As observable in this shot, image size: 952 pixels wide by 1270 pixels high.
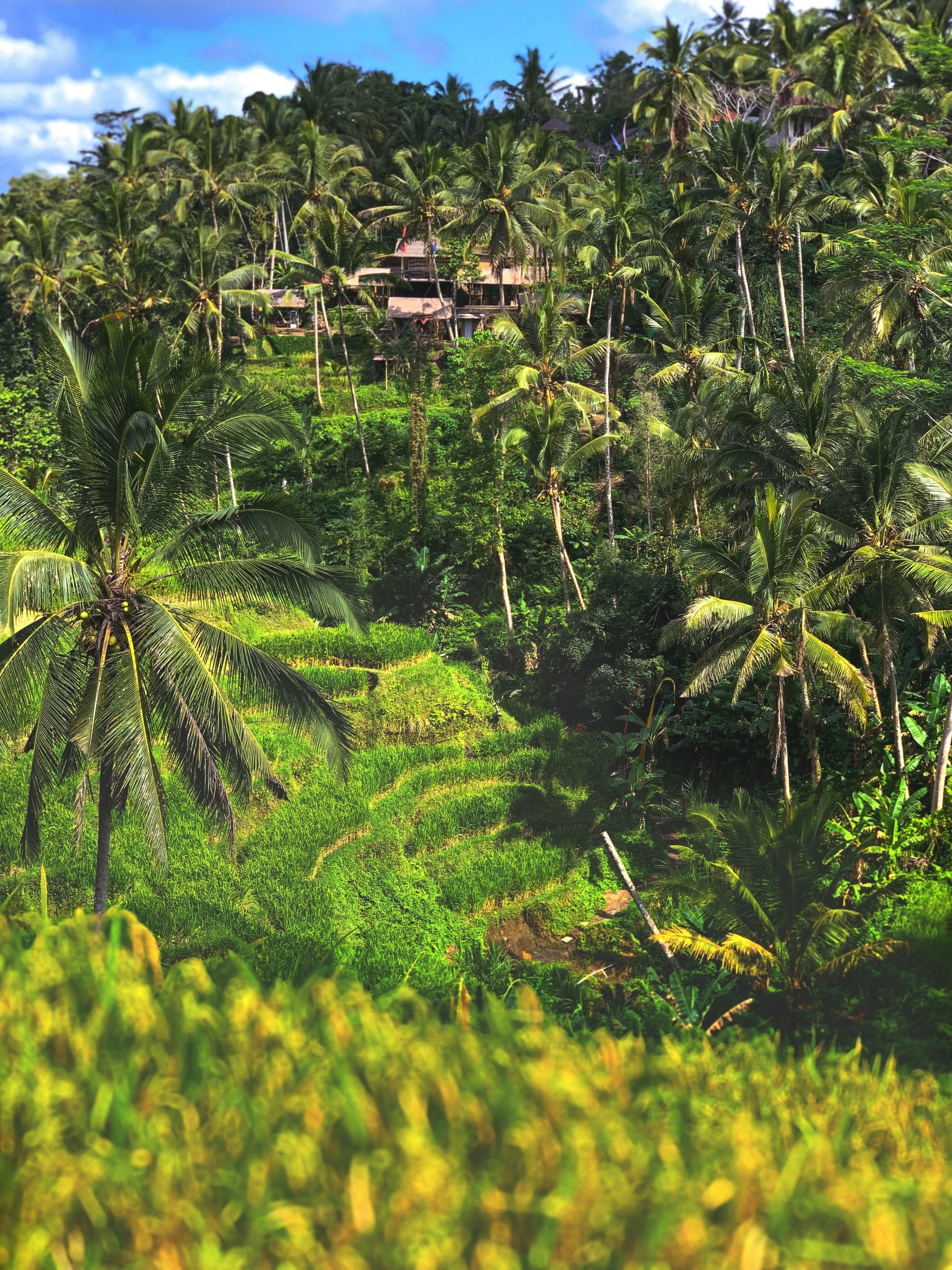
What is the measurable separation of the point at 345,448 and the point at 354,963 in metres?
18.8

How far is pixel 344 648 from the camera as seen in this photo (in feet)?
67.6

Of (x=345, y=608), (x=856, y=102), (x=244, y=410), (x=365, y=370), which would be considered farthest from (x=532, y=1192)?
(x=856, y=102)

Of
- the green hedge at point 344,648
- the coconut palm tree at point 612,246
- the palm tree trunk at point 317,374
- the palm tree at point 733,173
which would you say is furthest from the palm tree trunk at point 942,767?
the palm tree trunk at point 317,374

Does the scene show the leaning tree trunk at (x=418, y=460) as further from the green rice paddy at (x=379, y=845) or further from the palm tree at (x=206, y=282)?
the green rice paddy at (x=379, y=845)

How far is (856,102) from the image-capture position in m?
34.2

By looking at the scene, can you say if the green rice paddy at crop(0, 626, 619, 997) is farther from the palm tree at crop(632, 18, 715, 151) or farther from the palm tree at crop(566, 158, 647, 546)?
the palm tree at crop(632, 18, 715, 151)

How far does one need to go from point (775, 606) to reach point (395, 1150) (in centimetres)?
1210

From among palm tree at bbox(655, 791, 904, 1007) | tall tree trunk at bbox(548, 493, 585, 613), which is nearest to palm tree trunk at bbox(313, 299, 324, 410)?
tall tree trunk at bbox(548, 493, 585, 613)

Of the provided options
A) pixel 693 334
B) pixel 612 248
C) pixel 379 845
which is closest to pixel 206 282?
pixel 612 248

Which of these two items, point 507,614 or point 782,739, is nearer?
point 782,739

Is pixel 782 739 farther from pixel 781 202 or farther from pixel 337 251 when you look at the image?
pixel 337 251

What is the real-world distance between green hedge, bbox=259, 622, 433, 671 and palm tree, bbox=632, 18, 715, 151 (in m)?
25.4

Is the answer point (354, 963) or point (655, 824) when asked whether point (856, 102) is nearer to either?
point (655, 824)

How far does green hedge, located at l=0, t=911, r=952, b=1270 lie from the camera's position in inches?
129
